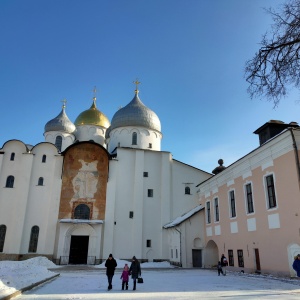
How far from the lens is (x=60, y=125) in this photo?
41.0 meters

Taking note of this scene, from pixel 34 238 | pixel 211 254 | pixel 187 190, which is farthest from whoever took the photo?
pixel 187 190

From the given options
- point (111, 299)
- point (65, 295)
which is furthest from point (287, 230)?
point (65, 295)

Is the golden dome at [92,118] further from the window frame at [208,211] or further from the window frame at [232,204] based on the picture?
the window frame at [232,204]

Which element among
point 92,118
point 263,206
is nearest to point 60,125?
point 92,118

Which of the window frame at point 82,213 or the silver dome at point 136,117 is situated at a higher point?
the silver dome at point 136,117

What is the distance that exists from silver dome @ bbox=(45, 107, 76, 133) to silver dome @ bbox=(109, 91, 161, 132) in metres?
7.87

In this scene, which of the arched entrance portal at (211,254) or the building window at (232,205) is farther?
the arched entrance portal at (211,254)

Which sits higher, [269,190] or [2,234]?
[269,190]

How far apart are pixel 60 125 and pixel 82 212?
16.1 meters

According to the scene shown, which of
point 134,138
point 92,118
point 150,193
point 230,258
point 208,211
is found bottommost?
point 230,258

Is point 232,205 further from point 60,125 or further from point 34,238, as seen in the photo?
point 60,125

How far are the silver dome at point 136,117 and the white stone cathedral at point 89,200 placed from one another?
399cm

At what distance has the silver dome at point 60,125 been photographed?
134ft

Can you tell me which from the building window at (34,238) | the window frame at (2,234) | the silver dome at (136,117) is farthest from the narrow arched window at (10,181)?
the silver dome at (136,117)
